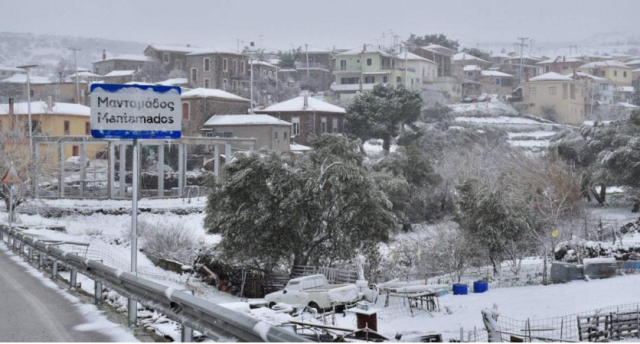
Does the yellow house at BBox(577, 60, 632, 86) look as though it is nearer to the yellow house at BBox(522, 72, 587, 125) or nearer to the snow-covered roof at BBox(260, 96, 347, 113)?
the yellow house at BBox(522, 72, 587, 125)

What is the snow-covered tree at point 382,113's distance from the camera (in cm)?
6556

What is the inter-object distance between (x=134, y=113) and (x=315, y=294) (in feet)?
44.0

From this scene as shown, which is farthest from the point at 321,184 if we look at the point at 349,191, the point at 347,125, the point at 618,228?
the point at 347,125

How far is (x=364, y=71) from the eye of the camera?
91.3m

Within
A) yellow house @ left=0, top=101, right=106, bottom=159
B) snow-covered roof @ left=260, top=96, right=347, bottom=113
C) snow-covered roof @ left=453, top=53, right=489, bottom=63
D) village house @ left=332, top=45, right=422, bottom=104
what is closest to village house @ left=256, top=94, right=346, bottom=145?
snow-covered roof @ left=260, top=96, right=347, bottom=113

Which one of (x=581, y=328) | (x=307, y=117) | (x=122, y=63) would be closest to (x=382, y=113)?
(x=307, y=117)

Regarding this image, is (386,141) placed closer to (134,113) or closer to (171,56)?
(171,56)

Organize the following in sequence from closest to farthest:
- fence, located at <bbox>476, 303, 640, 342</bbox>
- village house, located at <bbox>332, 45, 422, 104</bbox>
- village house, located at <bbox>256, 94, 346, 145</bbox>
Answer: fence, located at <bbox>476, 303, 640, 342</bbox> < village house, located at <bbox>256, 94, 346, 145</bbox> < village house, located at <bbox>332, 45, 422, 104</bbox>

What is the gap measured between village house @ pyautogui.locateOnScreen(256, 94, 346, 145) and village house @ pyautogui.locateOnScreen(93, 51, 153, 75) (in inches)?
1415

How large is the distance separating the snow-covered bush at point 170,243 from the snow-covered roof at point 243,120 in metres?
24.0

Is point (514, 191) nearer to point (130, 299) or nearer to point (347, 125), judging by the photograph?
point (130, 299)

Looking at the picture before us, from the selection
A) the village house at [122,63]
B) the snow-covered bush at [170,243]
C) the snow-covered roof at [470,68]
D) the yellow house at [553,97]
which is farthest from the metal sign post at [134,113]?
the snow-covered roof at [470,68]

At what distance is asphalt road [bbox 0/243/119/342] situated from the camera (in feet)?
25.8

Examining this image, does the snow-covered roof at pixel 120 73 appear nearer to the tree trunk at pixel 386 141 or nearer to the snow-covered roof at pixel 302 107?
the snow-covered roof at pixel 302 107
